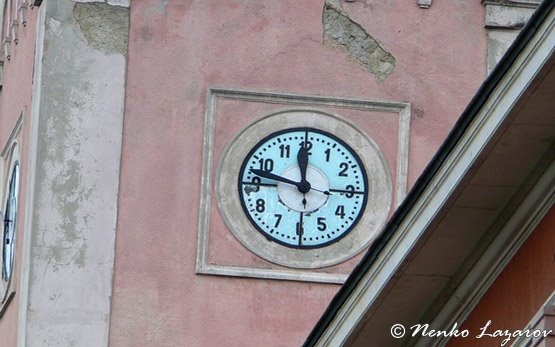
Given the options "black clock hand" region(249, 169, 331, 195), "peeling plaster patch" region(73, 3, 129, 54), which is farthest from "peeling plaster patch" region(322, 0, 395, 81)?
"peeling plaster patch" region(73, 3, 129, 54)

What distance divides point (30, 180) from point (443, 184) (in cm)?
793

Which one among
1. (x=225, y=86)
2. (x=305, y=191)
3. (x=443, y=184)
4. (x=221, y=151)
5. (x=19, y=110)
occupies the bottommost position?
(x=443, y=184)

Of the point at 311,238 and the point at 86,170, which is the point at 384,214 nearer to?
the point at 311,238

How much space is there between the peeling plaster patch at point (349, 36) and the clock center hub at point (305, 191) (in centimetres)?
91

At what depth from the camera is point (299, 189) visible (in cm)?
1873

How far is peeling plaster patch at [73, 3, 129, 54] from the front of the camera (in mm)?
18984

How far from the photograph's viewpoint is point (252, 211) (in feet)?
61.6

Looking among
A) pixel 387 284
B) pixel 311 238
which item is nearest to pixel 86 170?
pixel 311 238

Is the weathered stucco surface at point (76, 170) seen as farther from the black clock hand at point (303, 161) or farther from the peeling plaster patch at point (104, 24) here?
the black clock hand at point (303, 161)

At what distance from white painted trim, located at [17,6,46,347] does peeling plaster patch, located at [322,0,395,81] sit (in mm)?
2033

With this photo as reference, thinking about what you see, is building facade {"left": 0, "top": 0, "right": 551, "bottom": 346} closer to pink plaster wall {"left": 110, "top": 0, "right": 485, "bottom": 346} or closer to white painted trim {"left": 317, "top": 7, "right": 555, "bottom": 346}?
pink plaster wall {"left": 110, "top": 0, "right": 485, "bottom": 346}

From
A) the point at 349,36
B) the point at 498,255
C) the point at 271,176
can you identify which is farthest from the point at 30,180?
the point at 498,255

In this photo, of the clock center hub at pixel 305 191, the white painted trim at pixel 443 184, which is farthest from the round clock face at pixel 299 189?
the white painted trim at pixel 443 184

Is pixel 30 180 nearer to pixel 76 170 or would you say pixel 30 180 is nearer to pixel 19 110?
pixel 76 170
